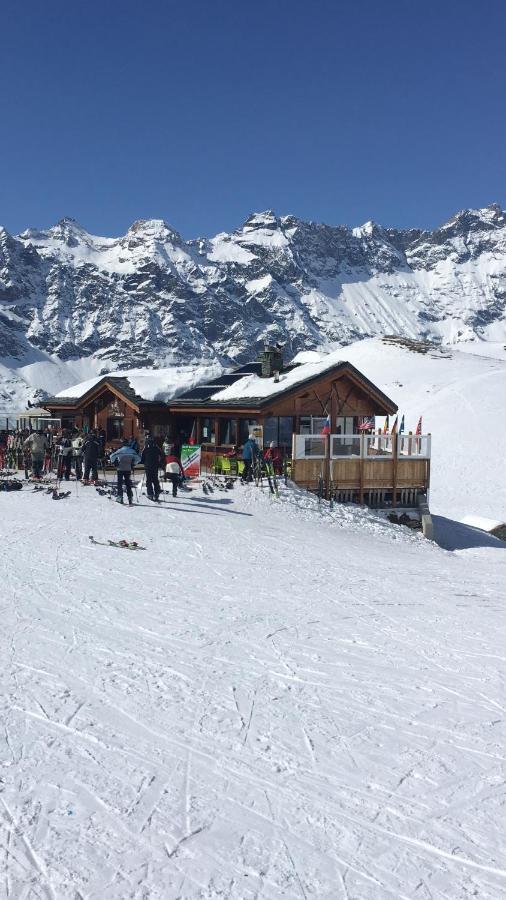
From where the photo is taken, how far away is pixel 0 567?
1045 cm

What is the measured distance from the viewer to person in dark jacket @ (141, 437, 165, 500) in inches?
650

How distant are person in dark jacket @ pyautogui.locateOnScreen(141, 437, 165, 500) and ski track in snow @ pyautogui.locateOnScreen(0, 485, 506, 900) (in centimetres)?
559

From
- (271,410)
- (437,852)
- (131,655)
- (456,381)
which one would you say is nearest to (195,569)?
(131,655)

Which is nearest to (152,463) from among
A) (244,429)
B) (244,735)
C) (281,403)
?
(281,403)

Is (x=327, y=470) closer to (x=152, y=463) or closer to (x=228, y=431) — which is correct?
(x=152, y=463)

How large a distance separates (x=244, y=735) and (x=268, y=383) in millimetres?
17858

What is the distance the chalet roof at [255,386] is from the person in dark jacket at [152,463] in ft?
16.4

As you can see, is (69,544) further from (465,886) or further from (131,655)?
(465,886)

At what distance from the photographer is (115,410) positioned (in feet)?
87.8

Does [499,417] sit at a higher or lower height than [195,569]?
higher

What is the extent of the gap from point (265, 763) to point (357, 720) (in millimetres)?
1098

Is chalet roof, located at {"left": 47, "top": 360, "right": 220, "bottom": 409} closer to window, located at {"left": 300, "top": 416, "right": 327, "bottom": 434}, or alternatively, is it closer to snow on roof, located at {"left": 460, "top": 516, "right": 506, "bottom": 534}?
window, located at {"left": 300, "top": 416, "right": 327, "bottom": 434}

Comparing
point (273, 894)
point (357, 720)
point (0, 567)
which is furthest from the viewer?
point (0, 567)

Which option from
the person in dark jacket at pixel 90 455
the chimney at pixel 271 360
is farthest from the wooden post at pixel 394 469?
the person in dark jacket at pixel 90 455
